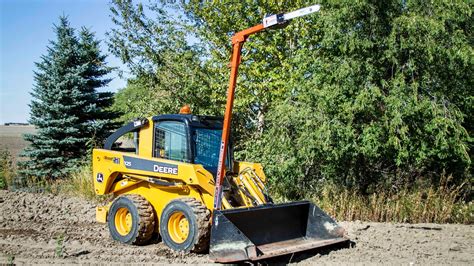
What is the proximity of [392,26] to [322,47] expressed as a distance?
140 centimetres

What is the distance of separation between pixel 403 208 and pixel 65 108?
34.2 feet

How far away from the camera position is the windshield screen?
24.2 feet

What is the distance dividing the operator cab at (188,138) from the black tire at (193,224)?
0.67 metres

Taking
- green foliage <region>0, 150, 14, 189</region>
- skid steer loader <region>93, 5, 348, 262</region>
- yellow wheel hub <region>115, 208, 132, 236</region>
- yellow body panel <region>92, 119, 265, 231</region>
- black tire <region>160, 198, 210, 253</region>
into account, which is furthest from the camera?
green foliage <region>0, 150, 14, 189</region>

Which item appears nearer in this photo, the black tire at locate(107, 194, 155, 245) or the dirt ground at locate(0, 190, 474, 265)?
the dirt ground at locate(0, 190, 474, 265)

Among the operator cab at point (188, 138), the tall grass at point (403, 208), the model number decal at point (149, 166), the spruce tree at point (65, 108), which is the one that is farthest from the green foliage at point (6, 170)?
the tall grass at point (403, 208)

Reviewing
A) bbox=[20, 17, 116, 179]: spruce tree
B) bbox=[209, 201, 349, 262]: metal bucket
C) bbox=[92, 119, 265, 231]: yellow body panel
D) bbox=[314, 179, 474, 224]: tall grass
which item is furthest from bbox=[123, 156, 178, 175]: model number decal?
bbox=[20, 17, 116, 179]: spruce tree

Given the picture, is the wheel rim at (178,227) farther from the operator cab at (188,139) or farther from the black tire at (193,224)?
the operator cab at (188,139)

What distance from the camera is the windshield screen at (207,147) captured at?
737 cm

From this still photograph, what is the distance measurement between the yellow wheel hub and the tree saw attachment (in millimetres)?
1923

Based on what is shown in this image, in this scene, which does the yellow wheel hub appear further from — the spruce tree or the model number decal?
the spruce tree

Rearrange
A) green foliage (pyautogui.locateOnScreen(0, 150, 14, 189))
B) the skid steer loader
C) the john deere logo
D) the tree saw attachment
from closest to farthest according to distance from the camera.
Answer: the tree saw attachment, the skid steer loader, the john deere logo, green foliage (pyautogui.locateOnScreen(0, 150, 14, 189))

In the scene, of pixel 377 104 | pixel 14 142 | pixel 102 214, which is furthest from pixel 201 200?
pixel 14 142

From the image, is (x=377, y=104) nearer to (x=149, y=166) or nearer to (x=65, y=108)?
(x=149, y=166)
